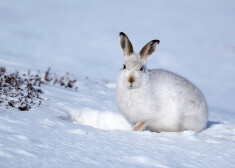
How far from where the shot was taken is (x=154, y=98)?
5707mm

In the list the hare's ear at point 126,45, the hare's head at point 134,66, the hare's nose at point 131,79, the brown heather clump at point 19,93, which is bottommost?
the brown heather clump at point 19,93

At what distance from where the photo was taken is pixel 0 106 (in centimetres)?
532

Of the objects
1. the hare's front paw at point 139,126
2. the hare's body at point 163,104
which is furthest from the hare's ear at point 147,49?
the hare's front paw at point 139,126

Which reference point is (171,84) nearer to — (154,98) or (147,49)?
(154,98)

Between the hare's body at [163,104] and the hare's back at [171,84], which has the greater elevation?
the hare's back at [171,84]

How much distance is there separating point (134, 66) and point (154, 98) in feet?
2.06

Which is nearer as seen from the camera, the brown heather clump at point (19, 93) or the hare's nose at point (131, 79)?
the hare's nose at point (131, 79)

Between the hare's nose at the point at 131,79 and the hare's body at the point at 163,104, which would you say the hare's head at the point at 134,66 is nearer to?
the hare's nose at the point at 131,79

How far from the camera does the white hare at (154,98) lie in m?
5.61

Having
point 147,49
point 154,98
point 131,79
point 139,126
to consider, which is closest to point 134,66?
point 131,79

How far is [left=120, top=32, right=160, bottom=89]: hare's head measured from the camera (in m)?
5.45

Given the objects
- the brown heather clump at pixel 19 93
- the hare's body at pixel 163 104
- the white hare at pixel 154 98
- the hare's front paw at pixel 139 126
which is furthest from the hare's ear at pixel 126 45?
the brown heather clump at pixel 19 93

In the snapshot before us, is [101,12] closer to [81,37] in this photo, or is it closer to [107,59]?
[81,37]

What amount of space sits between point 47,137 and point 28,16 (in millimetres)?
28743
